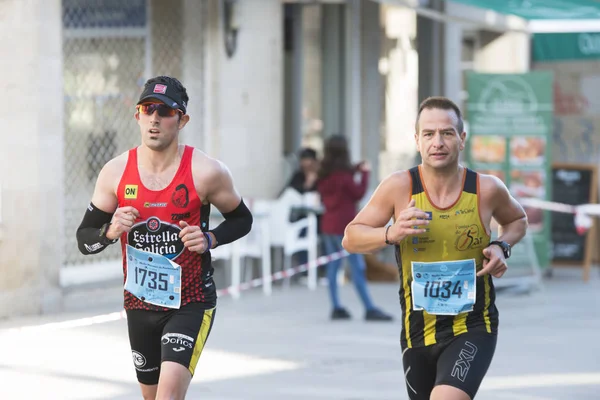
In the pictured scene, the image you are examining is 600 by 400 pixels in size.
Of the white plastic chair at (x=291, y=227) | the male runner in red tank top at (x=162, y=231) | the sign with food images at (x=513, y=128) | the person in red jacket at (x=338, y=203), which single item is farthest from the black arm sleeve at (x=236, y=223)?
the sign with food images at (x=513, y=128)

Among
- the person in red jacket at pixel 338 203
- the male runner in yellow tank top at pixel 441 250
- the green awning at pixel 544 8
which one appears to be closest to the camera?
the male runner in yellow tank top at pixel 441 250

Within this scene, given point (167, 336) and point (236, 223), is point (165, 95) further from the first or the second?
point (167, 336)

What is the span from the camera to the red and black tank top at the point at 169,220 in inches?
213

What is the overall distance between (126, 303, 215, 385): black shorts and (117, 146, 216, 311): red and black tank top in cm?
4

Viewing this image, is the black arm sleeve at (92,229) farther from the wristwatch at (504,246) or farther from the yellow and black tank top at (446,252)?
the wristwatch at (504,246)

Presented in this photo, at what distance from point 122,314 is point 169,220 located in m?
5.14

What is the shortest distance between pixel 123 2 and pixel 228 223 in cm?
761

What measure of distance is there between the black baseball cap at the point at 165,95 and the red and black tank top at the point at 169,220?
0.85 feet

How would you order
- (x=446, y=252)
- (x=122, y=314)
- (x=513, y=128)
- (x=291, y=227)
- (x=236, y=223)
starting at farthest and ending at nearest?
(x=513, y=128) → (x=291, y=227) → (x=122, y=314) → (x=236, y=223) → (x=446, y=252)

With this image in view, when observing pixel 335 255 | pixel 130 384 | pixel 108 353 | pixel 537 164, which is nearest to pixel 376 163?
pixel 537 164

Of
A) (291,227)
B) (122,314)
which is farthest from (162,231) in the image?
(291,227)

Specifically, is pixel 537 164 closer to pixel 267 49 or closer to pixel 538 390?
pixel 267 49

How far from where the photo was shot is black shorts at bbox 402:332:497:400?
5.10 metres

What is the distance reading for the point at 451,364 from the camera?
5.13 m
